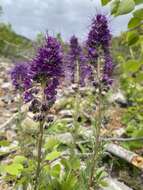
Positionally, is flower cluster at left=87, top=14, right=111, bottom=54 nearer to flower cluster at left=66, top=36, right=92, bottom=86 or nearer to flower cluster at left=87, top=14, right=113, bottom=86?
flower cluster at left=87, top=14, right=113, bottom=86

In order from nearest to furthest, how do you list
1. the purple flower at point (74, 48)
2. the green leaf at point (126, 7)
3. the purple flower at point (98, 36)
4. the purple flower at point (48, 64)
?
the green leaf at point (126, 7) < the purple flower at point (48, 64) < the purple flower at point (98, 36) < the purple flower at point (74, 48)

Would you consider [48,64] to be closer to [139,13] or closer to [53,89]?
[53,89]

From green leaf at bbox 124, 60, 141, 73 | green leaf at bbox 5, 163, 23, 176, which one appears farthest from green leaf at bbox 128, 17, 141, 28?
green leaf at bbox 5, 163, 23, 176

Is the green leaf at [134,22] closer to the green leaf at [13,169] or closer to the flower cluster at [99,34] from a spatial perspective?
the green leaf at [13,169]

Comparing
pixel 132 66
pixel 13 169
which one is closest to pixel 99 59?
pixel 13 169

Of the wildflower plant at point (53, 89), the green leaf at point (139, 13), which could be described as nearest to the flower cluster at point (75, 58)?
the wildflower plant at point (53, 89)

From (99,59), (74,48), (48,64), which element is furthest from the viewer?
(74,48)
